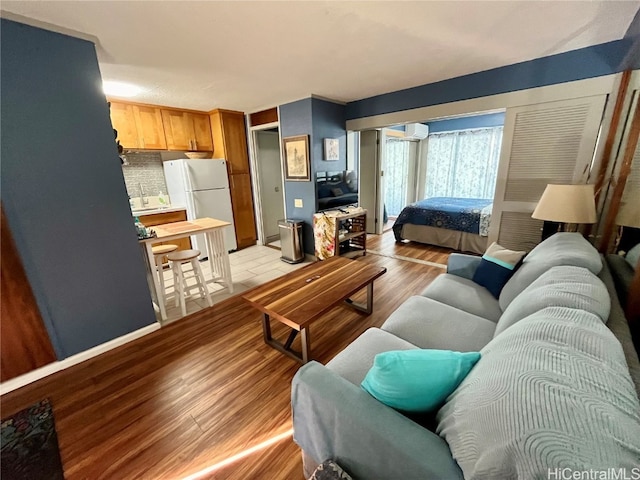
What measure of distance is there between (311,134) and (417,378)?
346 centimetres

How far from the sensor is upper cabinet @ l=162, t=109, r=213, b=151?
3.85 meters

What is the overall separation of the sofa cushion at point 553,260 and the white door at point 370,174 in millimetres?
3398

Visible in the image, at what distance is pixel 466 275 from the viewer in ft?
7.15

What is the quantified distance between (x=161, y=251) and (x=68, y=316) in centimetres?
89

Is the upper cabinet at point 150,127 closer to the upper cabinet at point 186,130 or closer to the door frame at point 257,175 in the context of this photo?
the upper cabinet at point 186,130

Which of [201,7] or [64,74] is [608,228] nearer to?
[201,7]

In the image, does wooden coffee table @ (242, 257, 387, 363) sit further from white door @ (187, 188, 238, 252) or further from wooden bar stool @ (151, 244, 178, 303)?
white door @ (187, 188, 238, 252)

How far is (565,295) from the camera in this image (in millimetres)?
1039

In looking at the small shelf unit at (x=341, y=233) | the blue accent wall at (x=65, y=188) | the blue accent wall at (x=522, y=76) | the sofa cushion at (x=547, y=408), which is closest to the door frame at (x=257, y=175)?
the small shelf unit at (x=341, y=233)

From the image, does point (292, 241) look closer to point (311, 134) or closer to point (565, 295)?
point (311, 134)

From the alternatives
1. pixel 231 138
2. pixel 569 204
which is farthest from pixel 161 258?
pixel 569 204

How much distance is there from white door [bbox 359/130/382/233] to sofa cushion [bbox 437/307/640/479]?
14.4 feet

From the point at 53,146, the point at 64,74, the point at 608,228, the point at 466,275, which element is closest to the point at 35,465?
the point at 53,146

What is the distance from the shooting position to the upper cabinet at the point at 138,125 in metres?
3.43
